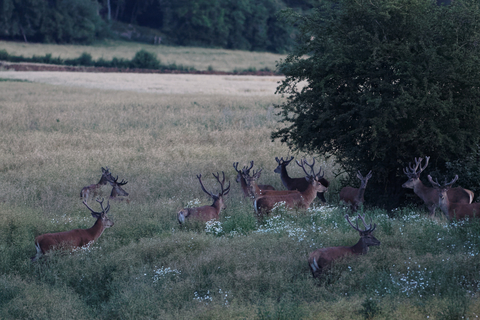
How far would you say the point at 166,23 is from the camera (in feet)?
292

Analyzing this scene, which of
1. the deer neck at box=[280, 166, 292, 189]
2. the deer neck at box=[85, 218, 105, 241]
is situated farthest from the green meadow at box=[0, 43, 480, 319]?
the deer neck at box=[280, 166, 292, 189]

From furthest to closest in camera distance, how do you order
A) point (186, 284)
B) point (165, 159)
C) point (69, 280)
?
1. point (165, 159)
2. point (69, 280)
3. point (186, 284)

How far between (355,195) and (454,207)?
2.03 metres

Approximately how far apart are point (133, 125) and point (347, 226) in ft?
51.4

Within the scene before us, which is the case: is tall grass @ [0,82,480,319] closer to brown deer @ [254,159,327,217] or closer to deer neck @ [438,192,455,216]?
brown deer @ [254,159,327,217]

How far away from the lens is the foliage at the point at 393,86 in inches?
390

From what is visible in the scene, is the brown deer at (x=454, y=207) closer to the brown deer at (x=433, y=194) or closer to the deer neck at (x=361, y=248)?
the brown deer at (x=433, y=194)

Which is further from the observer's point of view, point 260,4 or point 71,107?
point 260,4

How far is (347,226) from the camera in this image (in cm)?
841

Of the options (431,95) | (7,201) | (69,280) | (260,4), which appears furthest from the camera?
(260,4)

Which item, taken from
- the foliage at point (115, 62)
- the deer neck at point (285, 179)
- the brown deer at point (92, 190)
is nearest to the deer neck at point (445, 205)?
the deer neck at point (285, 179)

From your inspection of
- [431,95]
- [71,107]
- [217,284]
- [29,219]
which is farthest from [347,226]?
[71,107]

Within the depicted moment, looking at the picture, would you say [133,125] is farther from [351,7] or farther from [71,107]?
[351,7]

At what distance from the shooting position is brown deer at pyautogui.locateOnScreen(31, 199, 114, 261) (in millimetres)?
7918
